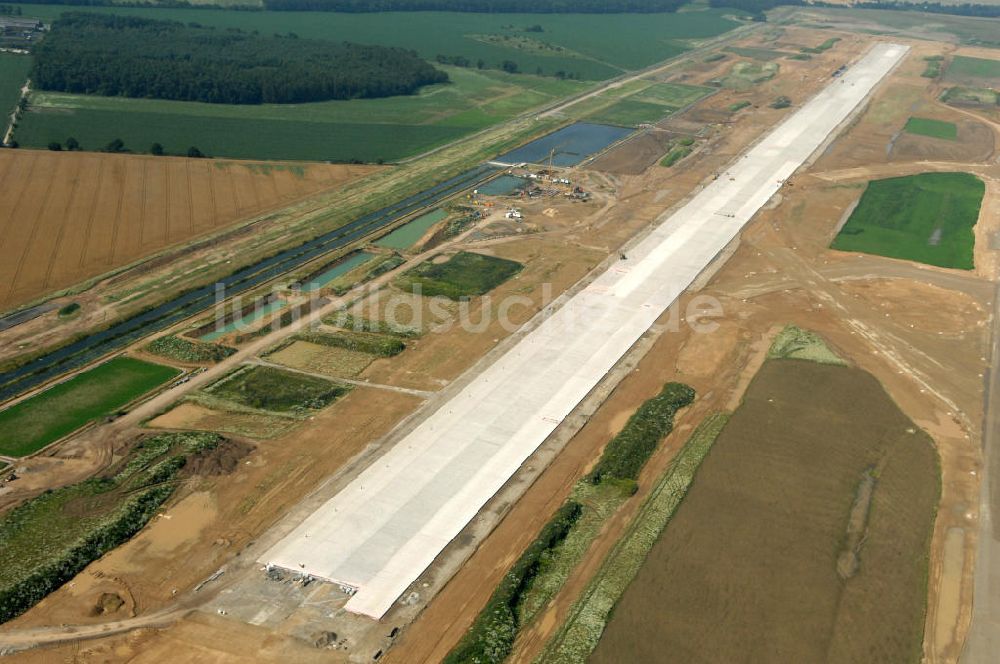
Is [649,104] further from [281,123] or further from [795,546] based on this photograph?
[795,546]

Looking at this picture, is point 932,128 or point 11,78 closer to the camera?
point 932,128

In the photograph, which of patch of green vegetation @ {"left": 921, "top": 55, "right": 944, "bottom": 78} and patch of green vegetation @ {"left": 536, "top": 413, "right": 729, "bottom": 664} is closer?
patch of green vegetation @ {"left": 536, "top": 413, "right": 729, "bottom": 664}

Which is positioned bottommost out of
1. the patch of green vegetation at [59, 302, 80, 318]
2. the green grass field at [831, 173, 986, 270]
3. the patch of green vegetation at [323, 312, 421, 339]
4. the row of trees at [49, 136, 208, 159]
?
the patch of green vegetation at [323, 312, 421, 339]

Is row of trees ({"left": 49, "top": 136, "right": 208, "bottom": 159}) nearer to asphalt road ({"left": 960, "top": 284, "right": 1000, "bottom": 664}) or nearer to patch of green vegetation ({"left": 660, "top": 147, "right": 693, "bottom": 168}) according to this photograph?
patch of green vegetation ({"left": 660, "top": 147, "right": 693, "bottom": 168})

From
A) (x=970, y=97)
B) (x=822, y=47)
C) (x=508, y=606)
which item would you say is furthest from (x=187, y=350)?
(x=822, y=47)

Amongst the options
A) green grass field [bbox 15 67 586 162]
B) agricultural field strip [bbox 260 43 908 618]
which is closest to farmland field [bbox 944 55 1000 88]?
green grass field [bbox 15 67 586 162]

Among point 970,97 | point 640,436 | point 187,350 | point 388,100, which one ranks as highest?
point 970,97

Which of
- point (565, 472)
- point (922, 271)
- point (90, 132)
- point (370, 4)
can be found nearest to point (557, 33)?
point (370, 4)
